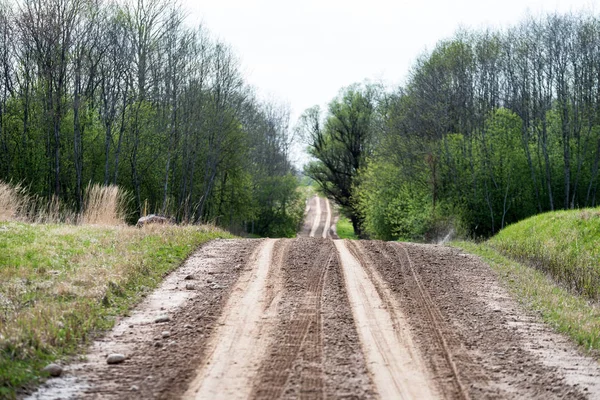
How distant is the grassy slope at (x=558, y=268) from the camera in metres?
9.38

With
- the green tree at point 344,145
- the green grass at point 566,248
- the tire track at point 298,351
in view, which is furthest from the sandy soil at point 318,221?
the tire track at point 298,351

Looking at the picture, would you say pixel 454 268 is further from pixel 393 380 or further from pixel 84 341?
pixel 84 341

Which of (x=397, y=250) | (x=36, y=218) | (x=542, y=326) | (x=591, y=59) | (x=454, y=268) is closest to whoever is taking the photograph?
(x=542, y=326)

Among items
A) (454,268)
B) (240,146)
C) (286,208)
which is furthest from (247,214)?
(454,268)

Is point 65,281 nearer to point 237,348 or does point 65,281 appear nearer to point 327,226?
point 237,348

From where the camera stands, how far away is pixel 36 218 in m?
18.0

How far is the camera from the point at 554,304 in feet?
33.7

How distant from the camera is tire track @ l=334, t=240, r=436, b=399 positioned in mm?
6168

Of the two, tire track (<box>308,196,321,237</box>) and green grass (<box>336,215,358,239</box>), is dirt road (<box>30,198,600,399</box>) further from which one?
tire track (<box>308,196,321,237</box>)

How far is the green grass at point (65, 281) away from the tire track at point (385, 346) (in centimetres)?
324

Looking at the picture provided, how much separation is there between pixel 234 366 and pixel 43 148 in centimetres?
2761

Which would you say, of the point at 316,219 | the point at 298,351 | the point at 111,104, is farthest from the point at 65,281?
the point at 316,219

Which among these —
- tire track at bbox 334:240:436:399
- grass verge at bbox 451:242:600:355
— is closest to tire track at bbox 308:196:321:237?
grass verge at bbox 451:242:600:355

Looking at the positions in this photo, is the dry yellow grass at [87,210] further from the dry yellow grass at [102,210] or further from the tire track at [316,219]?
the tire track at [316,219]
